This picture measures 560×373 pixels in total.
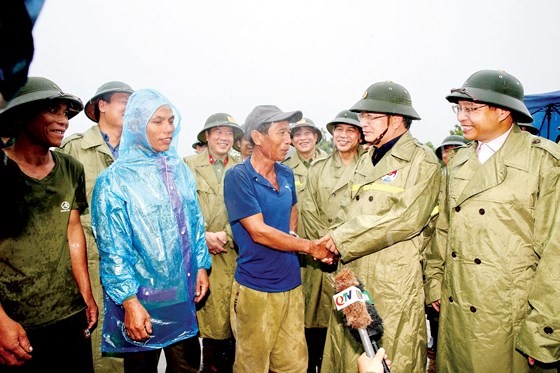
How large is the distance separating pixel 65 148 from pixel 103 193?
1.69 meters

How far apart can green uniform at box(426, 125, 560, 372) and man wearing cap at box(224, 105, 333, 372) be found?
128 centimetres

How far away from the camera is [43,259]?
239 centimetres

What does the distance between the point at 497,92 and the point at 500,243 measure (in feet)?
3.83

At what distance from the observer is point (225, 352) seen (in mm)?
4762

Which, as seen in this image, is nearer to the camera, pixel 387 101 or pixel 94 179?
pixel 387 101

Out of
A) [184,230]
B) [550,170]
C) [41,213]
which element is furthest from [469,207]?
[41,213]

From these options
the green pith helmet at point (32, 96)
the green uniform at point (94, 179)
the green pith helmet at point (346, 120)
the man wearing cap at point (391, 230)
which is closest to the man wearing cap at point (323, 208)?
the green pith helmet at point (346, 120)

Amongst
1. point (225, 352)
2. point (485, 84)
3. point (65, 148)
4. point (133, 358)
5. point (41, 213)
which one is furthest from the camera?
point (225, 352)

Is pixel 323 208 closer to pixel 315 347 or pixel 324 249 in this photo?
pixel 324 249

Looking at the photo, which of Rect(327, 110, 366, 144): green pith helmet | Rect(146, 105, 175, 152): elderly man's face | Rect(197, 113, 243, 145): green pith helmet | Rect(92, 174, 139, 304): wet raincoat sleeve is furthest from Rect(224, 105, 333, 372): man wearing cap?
Rect(197, 113, 243, 145): green pith helmet

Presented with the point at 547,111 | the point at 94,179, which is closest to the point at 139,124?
the point at 94,179

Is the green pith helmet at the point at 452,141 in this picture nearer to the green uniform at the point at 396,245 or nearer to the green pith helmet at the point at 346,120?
the green pith helmet at the point at 346,120

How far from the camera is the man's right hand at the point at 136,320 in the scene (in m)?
2.43

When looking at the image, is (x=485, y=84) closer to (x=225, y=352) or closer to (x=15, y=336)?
(x=15, y=336)
